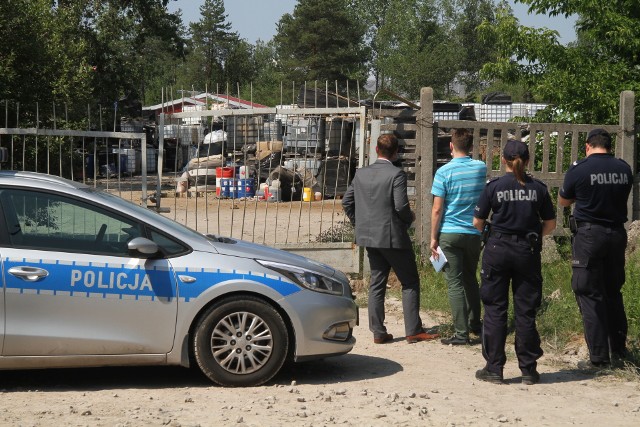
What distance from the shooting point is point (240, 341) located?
6.46 metres

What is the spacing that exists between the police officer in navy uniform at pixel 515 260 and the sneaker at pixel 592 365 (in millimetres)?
645

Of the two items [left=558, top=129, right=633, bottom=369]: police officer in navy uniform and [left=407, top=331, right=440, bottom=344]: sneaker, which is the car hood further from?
[left=558, top=129, right=633, bottom=369]: police officer in navy uniform

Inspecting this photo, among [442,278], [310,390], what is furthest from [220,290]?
[442,278]

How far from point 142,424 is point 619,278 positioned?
12.4 feet

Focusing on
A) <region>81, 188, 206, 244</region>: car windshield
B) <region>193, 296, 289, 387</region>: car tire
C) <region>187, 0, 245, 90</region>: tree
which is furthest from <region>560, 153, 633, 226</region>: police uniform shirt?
<region>187, 0, 245, 90</region>: tree

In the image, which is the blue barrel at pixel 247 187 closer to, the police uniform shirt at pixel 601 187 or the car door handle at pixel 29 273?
the police uniform shirt at pixel 601 187

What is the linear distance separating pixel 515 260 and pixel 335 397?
1593mm

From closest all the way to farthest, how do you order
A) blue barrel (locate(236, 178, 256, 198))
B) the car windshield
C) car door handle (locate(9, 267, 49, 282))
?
car door handle (locate(9, 267, 49, 282)) → the car windshield → blue barrel (locate(236, 178, 256, 198))

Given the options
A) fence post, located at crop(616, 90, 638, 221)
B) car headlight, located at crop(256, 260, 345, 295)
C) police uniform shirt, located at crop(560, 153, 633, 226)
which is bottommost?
car headlight, located at crop(256, 260, 345, 295)

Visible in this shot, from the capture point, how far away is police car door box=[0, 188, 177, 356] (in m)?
6.20

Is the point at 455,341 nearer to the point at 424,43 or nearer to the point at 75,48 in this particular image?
the point at 75,48

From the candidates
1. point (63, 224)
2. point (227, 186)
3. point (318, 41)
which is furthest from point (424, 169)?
point (318, 41)

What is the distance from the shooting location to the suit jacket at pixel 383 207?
802 cm

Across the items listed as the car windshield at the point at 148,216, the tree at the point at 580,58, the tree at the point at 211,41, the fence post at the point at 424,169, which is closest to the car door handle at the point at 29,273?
the car windshield at the point at 148,216
